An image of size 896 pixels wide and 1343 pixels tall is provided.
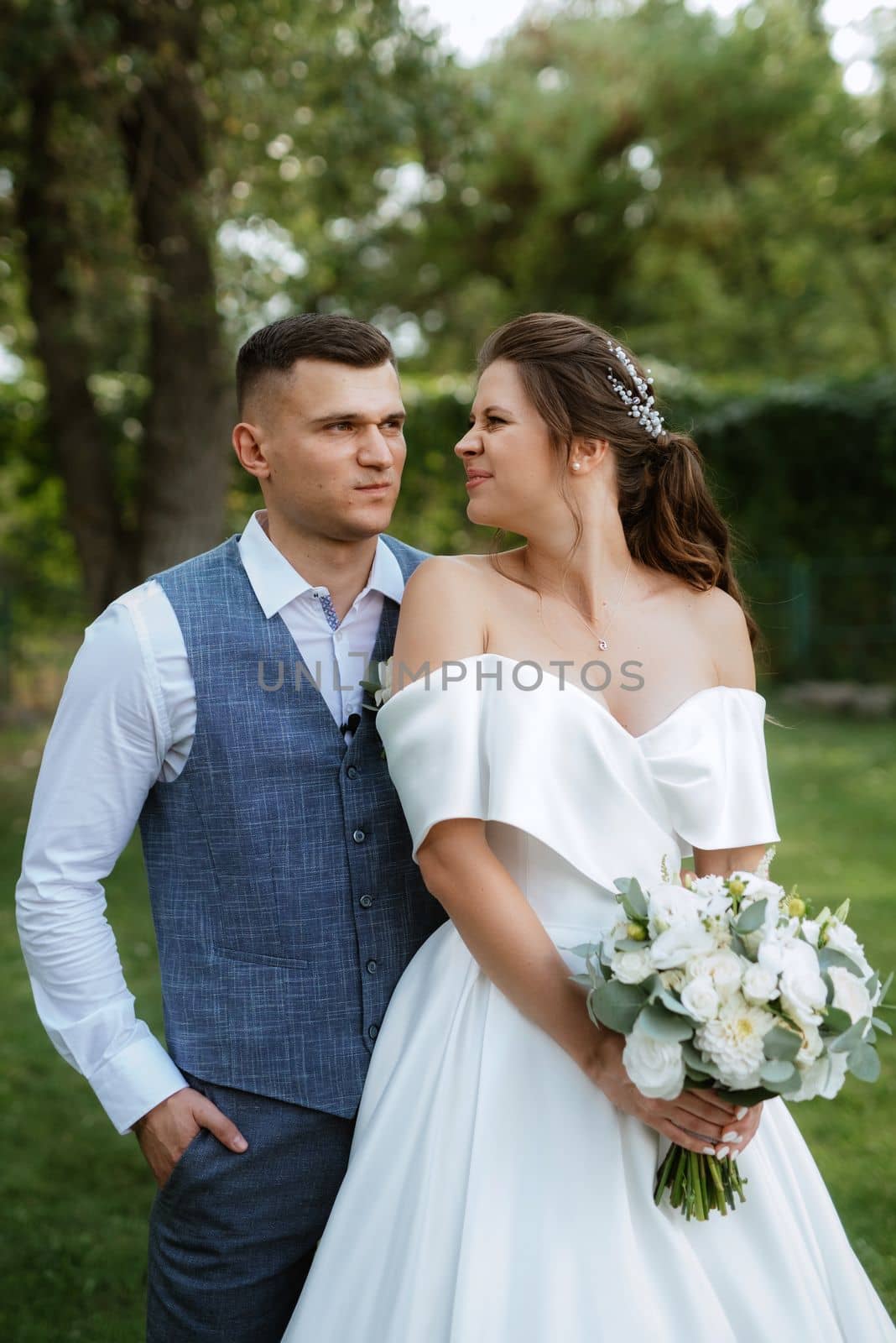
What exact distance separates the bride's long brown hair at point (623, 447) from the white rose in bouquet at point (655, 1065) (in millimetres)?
891

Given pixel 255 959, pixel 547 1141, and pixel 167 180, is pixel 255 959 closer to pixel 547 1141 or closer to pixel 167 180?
pixel 547 1141

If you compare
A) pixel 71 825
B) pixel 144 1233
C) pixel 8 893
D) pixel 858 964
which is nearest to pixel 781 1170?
pixel 858 964

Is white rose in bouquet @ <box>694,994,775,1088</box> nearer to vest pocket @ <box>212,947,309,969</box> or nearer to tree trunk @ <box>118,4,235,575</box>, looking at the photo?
vest pocket @ <box>212,947,309,969</box>

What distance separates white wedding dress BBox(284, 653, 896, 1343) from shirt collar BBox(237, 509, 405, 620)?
37 centimetres

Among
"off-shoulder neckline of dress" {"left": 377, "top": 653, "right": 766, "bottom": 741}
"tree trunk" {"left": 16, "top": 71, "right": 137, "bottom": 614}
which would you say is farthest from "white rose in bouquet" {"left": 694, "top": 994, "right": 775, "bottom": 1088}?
"tree trunk" {"left": 16, "top": 71, "right": 137, "bottom": 614}

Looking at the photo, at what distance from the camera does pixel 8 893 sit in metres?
6.98

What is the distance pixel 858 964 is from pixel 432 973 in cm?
75

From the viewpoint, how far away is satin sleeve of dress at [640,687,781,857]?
214 centimetres

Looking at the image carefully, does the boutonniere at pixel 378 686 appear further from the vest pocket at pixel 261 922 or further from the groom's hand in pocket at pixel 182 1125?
the groom's hand in pocket at pixel 182 1125

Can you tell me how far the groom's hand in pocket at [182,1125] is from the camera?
222 centimetres

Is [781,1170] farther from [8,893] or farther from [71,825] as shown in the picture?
[8,893]

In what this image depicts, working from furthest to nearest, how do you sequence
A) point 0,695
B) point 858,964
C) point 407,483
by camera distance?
point 407,483, point 0,695, point 858,964

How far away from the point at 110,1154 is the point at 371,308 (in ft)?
56.7

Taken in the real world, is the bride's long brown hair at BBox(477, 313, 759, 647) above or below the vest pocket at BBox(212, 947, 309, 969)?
above
